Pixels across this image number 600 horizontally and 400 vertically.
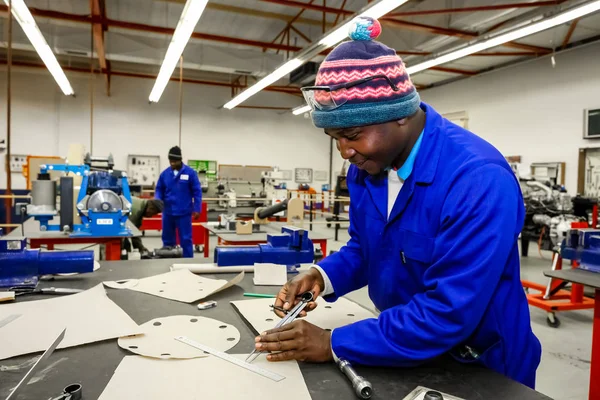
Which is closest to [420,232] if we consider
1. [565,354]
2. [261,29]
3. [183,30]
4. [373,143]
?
[373,143]

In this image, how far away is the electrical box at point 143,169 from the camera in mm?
9281

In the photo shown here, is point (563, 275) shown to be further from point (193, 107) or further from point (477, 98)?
point (193, 107)

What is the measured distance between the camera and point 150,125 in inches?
376

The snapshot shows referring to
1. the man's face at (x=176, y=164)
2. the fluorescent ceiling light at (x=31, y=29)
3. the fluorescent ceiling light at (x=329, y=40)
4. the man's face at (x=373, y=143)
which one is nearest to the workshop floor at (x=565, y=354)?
the man's face at (x=373, y=143)

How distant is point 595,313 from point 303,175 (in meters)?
9.37

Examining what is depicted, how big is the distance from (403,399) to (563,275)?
1815 mm

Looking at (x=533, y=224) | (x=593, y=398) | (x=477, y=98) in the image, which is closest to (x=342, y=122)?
(x=593, y=398)

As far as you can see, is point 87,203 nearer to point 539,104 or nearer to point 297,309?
point 297,309

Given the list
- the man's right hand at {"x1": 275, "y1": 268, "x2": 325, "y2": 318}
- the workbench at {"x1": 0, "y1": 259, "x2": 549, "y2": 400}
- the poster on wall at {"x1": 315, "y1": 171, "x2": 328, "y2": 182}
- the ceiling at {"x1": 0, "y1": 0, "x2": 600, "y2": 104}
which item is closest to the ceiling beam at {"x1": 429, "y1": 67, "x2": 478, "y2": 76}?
the ceiling at {"x1": 0, "y1": 0, "x2": 600, "y2": 104}

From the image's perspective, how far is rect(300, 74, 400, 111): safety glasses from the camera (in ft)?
2.68

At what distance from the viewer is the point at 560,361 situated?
2.53 meters

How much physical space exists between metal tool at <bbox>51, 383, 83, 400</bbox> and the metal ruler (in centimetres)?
24

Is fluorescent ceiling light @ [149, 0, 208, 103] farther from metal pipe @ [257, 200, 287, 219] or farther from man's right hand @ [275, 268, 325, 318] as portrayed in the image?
man's right hand @ [275, 268, 325, 318]

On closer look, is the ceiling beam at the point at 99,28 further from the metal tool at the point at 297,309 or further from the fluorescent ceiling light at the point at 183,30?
the metal tool at the point at 297,309
